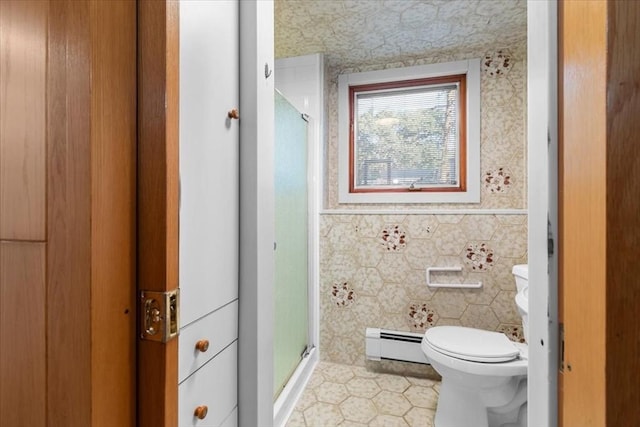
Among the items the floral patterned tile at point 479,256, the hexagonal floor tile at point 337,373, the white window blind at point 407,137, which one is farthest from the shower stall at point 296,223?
the floral patterned tile at point 479,256

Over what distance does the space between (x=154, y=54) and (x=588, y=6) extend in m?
0.63

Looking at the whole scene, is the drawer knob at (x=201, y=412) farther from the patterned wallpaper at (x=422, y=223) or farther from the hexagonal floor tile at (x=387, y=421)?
the patterned wallpaper at (x=422, y=223)

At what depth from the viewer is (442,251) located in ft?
6.52

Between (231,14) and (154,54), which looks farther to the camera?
(231,14)

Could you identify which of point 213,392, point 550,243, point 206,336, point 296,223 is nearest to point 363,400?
point 296,223

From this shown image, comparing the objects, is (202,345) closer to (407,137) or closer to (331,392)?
(331,392)

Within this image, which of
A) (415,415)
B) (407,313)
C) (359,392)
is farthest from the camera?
(407,313)

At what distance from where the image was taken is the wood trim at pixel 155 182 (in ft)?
1.55

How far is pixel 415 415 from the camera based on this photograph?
164 centimetres

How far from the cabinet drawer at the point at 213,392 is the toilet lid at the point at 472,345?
110 centimetres

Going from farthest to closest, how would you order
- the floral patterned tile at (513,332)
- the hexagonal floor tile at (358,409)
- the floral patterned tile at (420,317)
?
the floral patterned tile at (420,317)
the floral patterned tile at (513,332)
the hexagonal floor tile at (358,409)

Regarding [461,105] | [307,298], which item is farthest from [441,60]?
[307,298]

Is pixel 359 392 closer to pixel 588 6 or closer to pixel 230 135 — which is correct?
pixel 230 135

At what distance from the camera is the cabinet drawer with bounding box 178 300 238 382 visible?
2.04 ft
